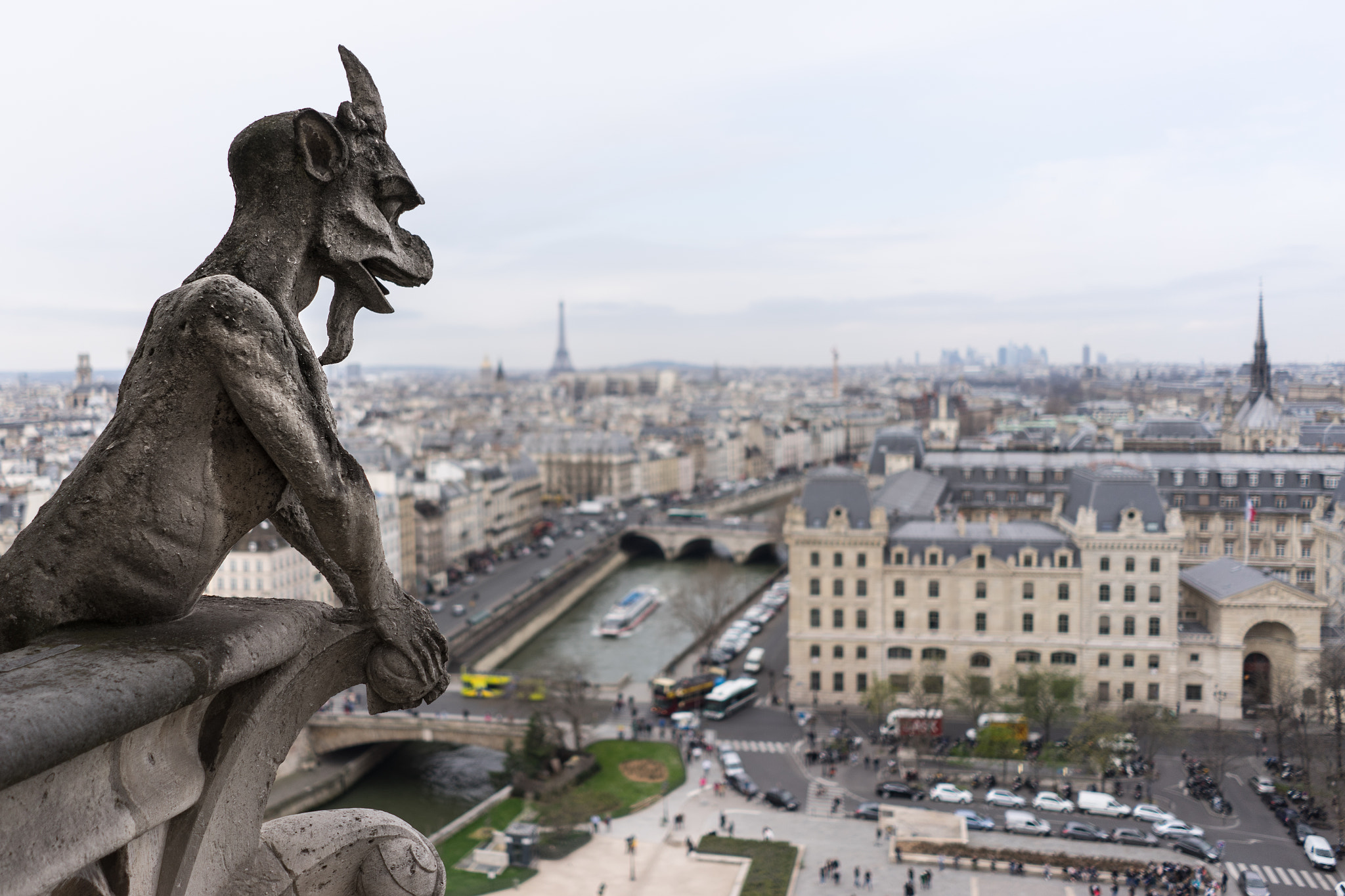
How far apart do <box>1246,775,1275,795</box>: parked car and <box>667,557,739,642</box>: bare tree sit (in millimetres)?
28661

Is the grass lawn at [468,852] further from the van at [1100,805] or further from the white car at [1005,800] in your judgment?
the van at [1100,805]

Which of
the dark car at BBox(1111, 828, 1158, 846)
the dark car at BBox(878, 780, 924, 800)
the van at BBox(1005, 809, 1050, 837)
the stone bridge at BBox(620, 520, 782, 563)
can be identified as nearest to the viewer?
the dark car at BBox(1111, 828, 1158, 846)

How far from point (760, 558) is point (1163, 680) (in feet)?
160

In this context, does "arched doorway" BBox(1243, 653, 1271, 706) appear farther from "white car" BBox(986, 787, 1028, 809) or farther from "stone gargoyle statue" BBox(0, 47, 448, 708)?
"stone gargoyle statue" BBox(0, 47, 448, 708)

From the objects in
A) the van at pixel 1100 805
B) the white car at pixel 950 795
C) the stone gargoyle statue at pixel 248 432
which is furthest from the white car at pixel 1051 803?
the stone gargoyle statue at pixel 248 432

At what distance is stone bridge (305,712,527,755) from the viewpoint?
Answer: 47844 mm

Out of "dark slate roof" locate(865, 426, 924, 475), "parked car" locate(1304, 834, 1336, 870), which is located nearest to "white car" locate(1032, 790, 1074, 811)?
"parked car" locate(1304, 834, 1336, 870)

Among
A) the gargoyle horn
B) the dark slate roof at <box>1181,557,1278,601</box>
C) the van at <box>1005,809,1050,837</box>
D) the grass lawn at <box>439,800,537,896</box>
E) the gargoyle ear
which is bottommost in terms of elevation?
the grass lawn at <box>439,800,537,896</box>

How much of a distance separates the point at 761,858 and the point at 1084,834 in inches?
456

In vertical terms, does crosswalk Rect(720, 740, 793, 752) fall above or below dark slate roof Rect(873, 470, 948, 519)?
below

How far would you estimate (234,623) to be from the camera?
4738 mm

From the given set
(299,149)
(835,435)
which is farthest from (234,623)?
(835,435)

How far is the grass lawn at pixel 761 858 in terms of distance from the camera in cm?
3278

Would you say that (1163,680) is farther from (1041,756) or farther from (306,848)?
(306,848)
